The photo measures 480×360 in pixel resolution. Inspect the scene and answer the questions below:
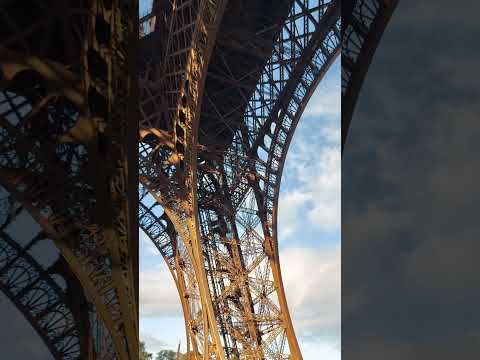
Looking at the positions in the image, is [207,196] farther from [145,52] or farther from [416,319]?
[416,319]

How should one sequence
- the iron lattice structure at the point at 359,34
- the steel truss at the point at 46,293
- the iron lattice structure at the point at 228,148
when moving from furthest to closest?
1. the iron lattice structure at the point at 228,148
2. the steel truss at the point at 46,293
3. the iron lattice structure at the point at 359,34

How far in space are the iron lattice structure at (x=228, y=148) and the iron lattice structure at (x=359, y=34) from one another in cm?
836

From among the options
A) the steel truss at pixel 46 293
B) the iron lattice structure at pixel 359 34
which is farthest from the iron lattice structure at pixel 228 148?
the iron lattice structure at pixel 359 34

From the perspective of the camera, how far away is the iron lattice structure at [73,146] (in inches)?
174

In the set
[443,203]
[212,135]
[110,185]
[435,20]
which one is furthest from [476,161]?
[212,135]

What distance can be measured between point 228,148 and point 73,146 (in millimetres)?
13258

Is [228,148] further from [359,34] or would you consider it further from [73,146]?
[359,34]

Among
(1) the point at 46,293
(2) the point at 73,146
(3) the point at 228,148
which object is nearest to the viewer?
(2) the point at 73,146

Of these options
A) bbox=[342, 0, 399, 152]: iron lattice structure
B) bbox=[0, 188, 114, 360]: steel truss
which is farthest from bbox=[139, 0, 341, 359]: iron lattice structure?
bbox=[342, 0, 399, 152]: iron lattice structure

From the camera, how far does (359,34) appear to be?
15.1ft

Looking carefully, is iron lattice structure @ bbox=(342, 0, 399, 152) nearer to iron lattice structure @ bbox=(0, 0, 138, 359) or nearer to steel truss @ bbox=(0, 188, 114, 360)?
iron lattice structure @ bbox=(0, 0, 138, 359)

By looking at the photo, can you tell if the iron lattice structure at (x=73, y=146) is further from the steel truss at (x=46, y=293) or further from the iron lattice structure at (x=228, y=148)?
the iron lattice structure at (x=228, y=148)

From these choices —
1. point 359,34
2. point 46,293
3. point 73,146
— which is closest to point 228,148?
point 46,293

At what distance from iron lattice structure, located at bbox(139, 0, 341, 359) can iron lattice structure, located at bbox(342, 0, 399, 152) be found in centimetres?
836
